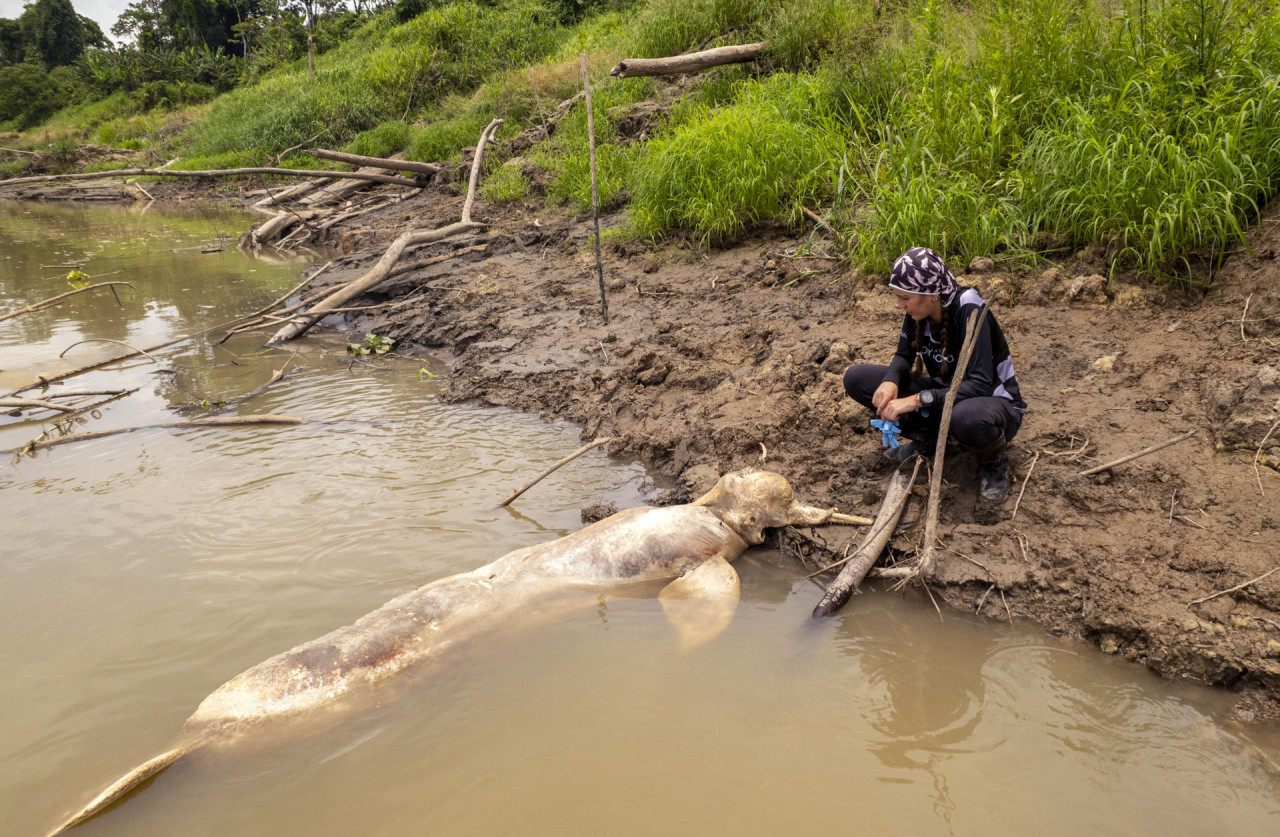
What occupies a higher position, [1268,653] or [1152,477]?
[1152,477]

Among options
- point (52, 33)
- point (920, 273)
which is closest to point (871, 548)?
point (920, 273)

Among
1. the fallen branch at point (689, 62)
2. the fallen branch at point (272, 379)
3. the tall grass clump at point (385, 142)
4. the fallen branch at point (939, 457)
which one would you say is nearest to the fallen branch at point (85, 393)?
the fallen branch at point (272, 379)

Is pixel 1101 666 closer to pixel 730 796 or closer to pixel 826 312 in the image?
pixel 730 796

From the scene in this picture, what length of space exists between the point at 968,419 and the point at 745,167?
403 cm

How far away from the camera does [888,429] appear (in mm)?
3342

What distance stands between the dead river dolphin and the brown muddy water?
0.25 feet

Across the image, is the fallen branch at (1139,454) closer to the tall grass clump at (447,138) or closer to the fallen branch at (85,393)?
the fallen branch at (85,393)

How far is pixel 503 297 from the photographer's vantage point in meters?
7.23

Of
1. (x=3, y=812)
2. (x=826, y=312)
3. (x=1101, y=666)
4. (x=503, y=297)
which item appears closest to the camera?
(x=3, y=812)

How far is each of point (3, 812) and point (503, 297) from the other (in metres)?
5.66

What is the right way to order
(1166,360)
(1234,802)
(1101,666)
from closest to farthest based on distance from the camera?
1. (1234,802)
2. (1101,666)
3. (1166,360)

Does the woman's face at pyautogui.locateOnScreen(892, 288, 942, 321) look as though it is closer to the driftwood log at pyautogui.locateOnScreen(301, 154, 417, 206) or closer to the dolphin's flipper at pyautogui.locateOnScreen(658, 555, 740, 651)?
the dolphin's flipper at pyautogui.locateOnScreen(658, 555, 740, 651)

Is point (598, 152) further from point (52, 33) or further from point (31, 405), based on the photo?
point (52, 33)

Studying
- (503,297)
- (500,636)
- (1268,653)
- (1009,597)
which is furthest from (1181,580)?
(503,297)
